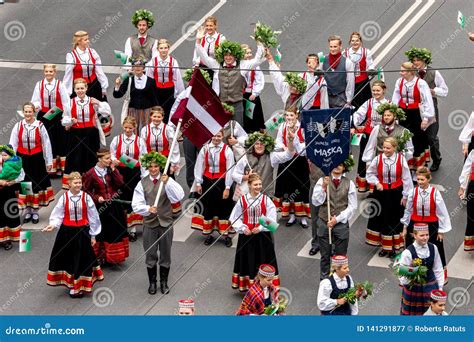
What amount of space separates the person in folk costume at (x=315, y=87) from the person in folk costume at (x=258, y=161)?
80.3 inches

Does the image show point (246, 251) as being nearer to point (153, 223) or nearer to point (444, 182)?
point (153, 223)

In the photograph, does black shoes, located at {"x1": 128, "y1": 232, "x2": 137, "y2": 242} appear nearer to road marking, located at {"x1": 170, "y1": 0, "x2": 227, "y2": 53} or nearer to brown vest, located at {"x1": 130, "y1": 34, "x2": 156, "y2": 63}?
brown vest, located at {"x1": 130, "y1": 34, "x2": 156, "y2": 63}

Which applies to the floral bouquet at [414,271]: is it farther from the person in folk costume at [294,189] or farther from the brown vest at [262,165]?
the person in folk costume at [294,189]

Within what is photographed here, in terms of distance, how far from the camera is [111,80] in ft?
120

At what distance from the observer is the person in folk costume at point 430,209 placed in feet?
98.1

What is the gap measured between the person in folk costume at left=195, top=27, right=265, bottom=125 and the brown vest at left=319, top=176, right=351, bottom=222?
367 centimetres

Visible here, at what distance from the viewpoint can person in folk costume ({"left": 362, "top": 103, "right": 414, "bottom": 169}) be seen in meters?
31.3

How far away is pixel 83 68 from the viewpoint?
34.2 m

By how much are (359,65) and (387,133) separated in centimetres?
265

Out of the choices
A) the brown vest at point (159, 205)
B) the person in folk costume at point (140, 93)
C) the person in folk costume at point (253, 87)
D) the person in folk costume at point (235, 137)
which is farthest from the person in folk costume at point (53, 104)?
the brown vest at point (159, 205)

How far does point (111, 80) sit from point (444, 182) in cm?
716

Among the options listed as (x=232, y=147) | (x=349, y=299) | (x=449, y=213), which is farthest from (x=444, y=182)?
(x=349, y=299)

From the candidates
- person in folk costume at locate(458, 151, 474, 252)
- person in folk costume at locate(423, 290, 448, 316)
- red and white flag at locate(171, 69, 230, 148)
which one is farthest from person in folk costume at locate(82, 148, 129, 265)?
person in folk costume at locate(423, 290, 448, 316)

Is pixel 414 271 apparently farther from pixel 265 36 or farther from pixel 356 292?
pixel 265 36
